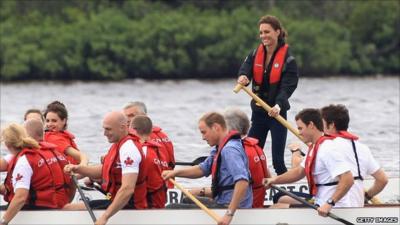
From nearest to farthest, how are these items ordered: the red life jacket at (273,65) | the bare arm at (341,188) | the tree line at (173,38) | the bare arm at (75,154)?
the bare arm at (341,188) < the bare arm at (75,154) < the red life jacket at (273,65) < the tree line at (173,38)

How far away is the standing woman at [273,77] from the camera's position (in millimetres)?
10688

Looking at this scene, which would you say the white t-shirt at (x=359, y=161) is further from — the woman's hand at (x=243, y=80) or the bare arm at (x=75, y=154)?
the bare arm at (x=75, y=154)

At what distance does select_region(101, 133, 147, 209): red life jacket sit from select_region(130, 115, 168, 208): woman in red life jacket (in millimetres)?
58

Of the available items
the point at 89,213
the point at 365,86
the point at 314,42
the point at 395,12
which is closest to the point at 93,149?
the point at 89,213

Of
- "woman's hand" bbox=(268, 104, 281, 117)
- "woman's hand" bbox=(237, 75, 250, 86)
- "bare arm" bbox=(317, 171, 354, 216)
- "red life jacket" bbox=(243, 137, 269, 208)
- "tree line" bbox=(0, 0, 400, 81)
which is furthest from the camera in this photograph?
"tree line" bbox=(0, 0, 400, 81)

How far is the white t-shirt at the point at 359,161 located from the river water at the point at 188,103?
4.11 m

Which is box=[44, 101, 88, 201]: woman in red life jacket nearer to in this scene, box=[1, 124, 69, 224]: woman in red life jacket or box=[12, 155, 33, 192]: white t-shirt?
box=[1, 124, 69, 224]: woman in red life jacket

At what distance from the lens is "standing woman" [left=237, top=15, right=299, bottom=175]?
10688 millimetres

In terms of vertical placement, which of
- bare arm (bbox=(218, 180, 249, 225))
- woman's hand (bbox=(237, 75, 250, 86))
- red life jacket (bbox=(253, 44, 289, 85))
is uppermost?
red life jacket (bbox=(253, 44, 289, 85))

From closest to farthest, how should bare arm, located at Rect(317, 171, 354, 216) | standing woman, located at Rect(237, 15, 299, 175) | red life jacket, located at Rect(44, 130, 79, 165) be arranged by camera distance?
bare arm, located at Rect(317, 171, 354, 216) < red life jacket, located at Rect(44, 130, 79, 165) < standing woman, located at Rect(237, 15, 299, 175)

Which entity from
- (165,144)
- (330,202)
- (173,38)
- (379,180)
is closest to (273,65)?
(165,144)

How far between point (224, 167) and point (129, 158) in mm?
745

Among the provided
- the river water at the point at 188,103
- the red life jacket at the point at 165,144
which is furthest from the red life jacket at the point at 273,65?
the river water at the point at 188,103

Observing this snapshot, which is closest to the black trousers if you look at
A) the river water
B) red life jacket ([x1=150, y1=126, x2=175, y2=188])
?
red life jacket ([x1=150, y1=126, x2=175, y2=188])
